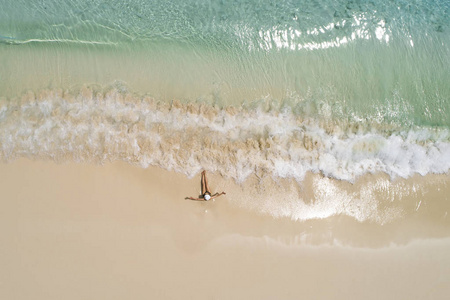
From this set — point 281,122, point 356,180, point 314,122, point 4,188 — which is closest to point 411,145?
point 356,180

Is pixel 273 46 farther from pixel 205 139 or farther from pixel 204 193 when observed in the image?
pixel 204 193

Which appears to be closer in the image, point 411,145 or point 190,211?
point 190,211

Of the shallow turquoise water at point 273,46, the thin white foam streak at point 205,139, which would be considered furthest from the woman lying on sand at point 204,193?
the shallow turquoise water at point 273,46

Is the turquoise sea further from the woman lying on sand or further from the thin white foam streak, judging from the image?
the woman lying on sand

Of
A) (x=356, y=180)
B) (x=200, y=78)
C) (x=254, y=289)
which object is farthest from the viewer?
(x=200, y=78)

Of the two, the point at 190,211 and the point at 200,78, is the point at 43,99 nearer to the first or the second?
the point at 200,78

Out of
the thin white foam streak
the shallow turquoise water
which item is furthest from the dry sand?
the shallow turquoise water

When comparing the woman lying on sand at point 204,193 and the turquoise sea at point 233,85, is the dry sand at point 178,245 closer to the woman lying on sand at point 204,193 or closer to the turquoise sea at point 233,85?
the woman lying on sand at point 204,193
